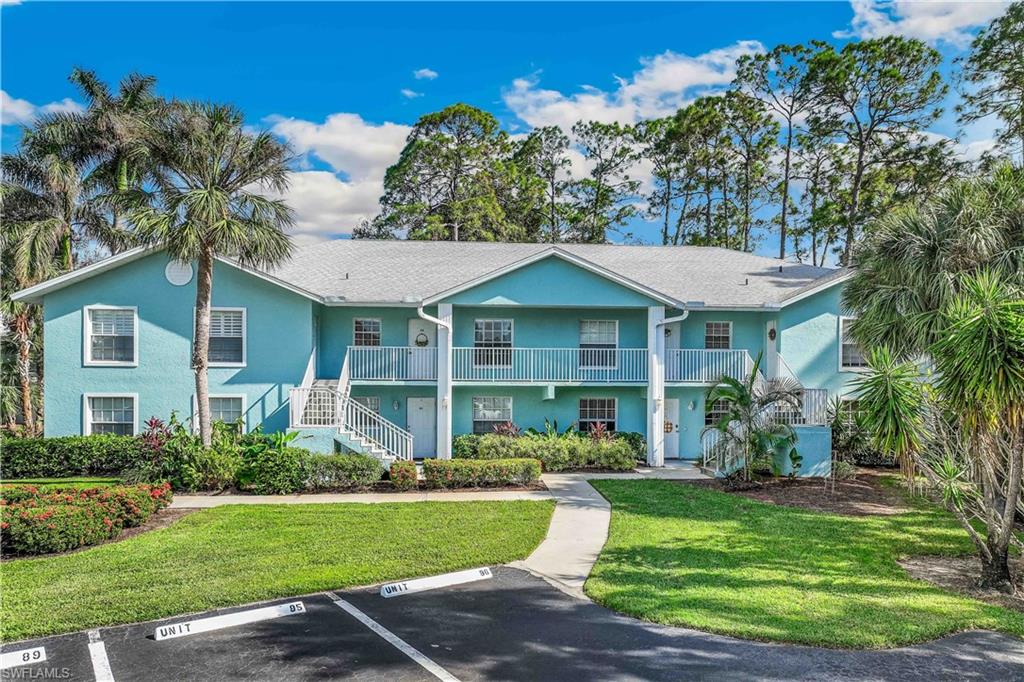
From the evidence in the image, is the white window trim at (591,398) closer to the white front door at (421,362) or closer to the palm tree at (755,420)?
the palm tree at (755,420)

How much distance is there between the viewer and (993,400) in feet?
23.7

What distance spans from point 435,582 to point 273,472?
760cm

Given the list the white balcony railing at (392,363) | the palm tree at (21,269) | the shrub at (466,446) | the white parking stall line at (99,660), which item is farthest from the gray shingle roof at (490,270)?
the white parking stall line at (99,660)

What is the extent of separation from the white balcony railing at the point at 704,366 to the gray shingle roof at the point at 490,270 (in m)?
1.71

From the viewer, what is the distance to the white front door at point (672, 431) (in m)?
19.1

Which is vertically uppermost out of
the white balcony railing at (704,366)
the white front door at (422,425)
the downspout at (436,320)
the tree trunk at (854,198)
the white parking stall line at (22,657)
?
the tree trunk at (854,198)

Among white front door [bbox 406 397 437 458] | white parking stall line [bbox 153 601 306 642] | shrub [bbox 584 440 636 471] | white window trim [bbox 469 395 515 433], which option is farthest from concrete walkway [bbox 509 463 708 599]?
white front door [bbox 406 397 437 458]

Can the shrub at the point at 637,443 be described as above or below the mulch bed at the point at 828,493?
above

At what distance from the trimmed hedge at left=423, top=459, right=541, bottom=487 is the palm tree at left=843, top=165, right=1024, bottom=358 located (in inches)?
336

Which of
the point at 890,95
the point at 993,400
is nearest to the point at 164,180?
the point at 993,400

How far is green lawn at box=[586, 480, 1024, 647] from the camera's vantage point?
22.3 feet

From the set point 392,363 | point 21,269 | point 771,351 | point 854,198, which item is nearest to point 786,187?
point 854,198

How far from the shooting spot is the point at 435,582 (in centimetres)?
819

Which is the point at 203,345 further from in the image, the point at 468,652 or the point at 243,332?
the point at 468,652
